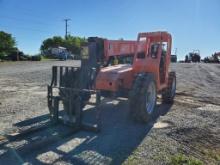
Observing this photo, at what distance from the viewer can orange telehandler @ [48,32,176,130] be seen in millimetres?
6461

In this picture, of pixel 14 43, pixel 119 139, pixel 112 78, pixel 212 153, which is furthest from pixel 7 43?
pixel 212 153

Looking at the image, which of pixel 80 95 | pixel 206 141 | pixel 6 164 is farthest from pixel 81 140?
pixel 206 141

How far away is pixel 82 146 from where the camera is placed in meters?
5.42

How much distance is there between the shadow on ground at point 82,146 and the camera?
4793 millimetres

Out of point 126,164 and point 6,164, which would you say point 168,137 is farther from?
point 6,164

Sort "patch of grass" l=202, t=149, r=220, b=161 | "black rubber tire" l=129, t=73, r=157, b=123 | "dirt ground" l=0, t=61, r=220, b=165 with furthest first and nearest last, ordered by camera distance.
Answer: "black rubber tire" l=129, t=73, r=157, b=123, "patch of grass" l=202, t=149, r=220, b=161, "dirt ground" l=0, t=61, r=220, b=165

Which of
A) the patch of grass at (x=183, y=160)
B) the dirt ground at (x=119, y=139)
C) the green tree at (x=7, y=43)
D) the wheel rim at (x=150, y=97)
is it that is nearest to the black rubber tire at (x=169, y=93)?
the dirt ground at (x=119, y=139)

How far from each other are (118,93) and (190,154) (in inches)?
111

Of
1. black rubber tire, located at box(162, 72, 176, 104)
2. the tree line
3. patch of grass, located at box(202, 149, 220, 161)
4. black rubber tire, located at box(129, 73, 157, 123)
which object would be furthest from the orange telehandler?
the tree line

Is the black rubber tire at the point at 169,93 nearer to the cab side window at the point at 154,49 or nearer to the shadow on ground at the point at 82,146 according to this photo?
the cab side window at the point at 154,49

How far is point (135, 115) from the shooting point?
6.81 meters

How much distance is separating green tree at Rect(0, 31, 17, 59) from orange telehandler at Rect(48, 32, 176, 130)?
43.2 m

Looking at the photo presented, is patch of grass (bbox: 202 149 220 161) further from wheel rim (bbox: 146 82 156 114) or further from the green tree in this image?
the green tree

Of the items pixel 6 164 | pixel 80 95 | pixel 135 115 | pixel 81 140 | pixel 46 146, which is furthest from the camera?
pixel 135 115
